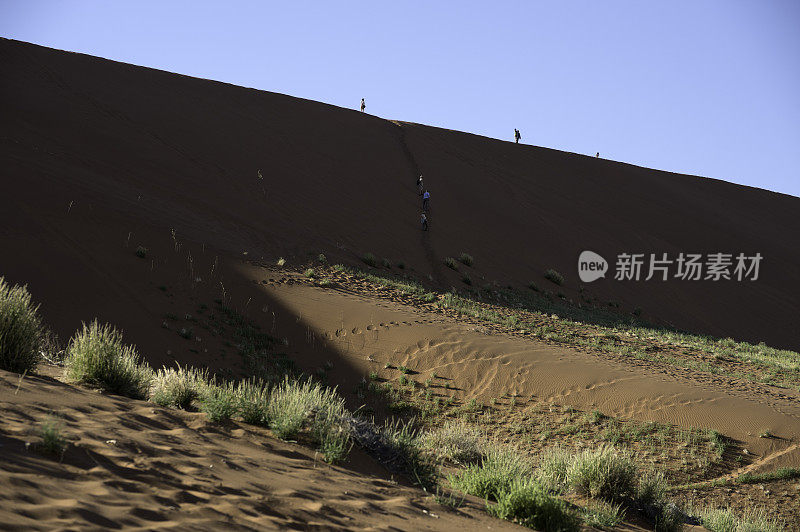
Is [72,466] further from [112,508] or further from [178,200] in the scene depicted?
[178,200]

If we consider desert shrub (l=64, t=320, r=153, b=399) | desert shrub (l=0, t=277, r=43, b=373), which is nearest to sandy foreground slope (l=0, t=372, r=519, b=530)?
desert shrub (l=64, t=320, r=153, b=399)

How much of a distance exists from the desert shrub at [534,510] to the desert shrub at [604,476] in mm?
1742

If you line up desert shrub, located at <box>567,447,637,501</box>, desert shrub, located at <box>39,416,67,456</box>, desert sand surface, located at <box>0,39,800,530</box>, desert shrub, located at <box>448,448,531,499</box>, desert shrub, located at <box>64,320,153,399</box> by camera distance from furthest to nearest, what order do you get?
desert shrub, located at <box>567,447,637,501</box>
desert shrub, located at <box>64,320,153,399</box>
desert shrub, located at <box>448,448,531,499</box>
desert sand surface, located at <box>0,39,800,530</box>
desert shrub, located at <box>39,416,67,456</box>

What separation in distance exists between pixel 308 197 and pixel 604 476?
66.1ft

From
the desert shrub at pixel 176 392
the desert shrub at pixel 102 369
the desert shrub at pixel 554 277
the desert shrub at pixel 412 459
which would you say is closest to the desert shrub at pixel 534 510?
the desert shrub at pixel 412 459

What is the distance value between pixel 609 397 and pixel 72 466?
9.96 meters

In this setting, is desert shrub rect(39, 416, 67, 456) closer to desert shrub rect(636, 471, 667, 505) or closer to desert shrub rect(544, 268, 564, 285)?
desert shrub rect(636, 471, 667, 505)

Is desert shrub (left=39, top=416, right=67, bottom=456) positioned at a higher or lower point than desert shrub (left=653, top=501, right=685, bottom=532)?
higher

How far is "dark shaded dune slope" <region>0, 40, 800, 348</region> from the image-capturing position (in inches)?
635

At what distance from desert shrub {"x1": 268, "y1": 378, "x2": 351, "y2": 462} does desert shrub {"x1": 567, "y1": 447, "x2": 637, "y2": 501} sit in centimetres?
269

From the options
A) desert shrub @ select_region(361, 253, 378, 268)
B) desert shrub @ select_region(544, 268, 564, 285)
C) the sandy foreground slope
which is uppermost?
desert shrub @ select_region(544, 268, 564, 285)

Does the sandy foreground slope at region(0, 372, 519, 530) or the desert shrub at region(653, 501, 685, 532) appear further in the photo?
the desert shrub at region(653, 501, 685, 532)

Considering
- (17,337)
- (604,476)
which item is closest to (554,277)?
(604,476)

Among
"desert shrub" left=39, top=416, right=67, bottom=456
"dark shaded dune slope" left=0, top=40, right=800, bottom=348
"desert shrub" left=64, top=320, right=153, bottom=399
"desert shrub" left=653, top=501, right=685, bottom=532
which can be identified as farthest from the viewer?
"dark shaded dune slope" left=0, top=40, right=800, bottom=348
